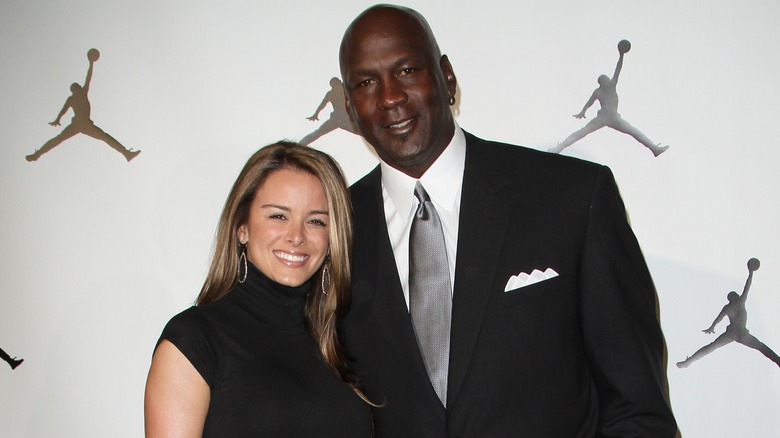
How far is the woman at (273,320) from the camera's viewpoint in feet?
5.53

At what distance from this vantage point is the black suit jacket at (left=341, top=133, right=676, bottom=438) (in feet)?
5.19

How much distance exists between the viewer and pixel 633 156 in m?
2.10

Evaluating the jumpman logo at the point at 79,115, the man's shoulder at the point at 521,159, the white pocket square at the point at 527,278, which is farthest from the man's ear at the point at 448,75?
the jumpman logo at the point at 79,115

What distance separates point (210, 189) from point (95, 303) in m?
0.51

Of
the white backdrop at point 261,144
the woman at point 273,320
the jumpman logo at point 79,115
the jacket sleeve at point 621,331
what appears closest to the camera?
the jacket sleeve at point 621,331

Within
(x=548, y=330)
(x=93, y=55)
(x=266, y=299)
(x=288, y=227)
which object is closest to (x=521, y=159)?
(x=548, y=330)

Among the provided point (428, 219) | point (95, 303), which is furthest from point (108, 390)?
point (428, 219)

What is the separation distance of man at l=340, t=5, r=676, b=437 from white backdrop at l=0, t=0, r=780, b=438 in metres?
0.48

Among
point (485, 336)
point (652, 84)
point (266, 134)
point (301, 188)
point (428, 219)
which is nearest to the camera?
point (485, 336)

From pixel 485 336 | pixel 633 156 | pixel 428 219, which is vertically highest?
pixel 633 156

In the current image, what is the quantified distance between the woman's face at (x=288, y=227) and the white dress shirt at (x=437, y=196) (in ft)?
0.60

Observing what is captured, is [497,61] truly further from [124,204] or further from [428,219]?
[124,204]

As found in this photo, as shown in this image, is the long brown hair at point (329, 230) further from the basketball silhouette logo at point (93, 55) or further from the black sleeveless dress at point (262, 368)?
the basketball silhouette logo at point (93, 55)

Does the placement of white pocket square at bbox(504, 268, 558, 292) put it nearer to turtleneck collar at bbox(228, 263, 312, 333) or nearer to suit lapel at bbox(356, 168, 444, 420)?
suit lapel at bbox(356, 168, 444, 420)
